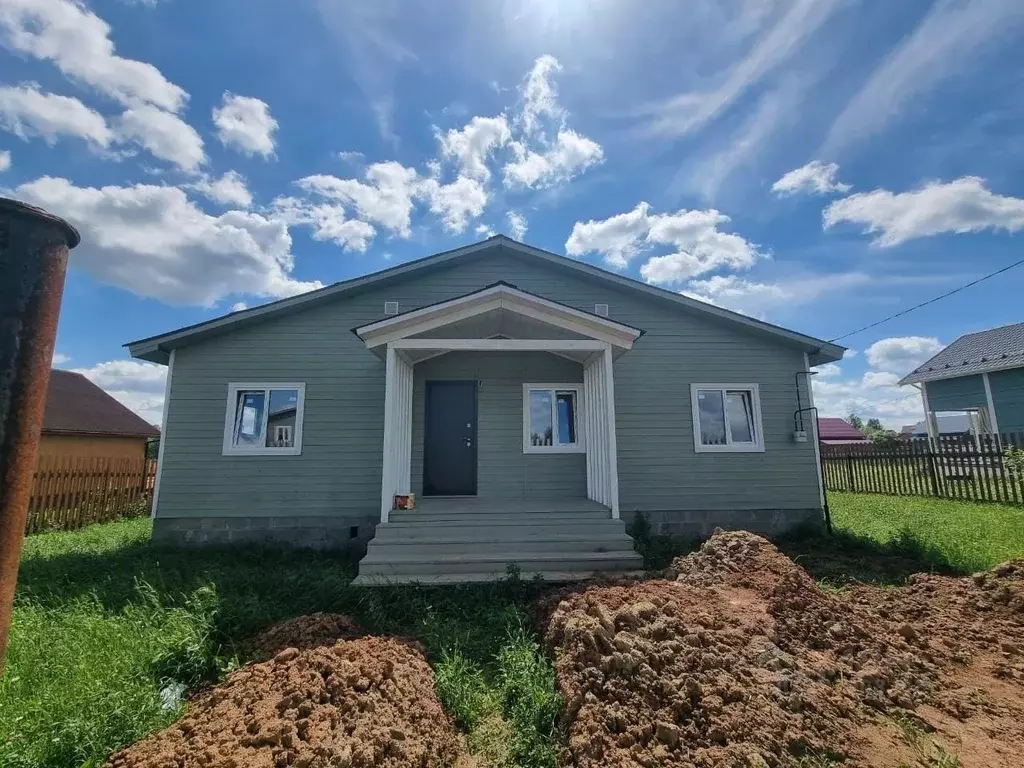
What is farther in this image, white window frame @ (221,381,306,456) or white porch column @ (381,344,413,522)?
white window frame @ (221,381,306,456)

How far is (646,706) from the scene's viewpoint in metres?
2.87

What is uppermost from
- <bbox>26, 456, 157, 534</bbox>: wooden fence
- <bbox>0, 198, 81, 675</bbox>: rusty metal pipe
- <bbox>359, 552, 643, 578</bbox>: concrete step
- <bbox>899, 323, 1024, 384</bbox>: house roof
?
<bbox>899, 323, 1024, 384</bbox>: house roof

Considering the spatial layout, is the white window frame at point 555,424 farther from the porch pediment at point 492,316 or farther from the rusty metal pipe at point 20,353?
the rusty metal pipe at point 20,353

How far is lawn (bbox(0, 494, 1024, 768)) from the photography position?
2.89 meters

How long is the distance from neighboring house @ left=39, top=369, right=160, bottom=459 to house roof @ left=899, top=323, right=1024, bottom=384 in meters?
28.9

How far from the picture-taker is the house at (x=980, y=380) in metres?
16.5

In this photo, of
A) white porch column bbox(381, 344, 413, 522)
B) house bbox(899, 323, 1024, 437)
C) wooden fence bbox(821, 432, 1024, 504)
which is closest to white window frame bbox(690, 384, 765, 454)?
wooden fence bbox(821, 432, 1024, 504)

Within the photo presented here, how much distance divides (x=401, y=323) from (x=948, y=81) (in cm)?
1015

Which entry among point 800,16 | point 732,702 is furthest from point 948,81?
point 732,702

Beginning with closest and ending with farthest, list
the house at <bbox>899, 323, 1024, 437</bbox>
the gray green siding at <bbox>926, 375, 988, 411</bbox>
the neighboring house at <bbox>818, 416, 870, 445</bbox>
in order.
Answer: the house at <bbox>899, 323, 1024, 437</bbox> < the gray green siding at <bbox>926, 375, 988, 411</bbox> < the neighboring house at <bbox>818, 416, 870, 445</bbox>

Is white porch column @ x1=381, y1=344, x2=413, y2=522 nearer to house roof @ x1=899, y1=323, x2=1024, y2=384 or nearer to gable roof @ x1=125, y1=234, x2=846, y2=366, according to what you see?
gable roof @ x1=125, y1=234, x2=846, y2=366

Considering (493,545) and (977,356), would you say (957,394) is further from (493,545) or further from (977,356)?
(493,545)

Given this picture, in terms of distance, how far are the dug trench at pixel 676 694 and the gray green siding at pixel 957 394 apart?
1879 cm

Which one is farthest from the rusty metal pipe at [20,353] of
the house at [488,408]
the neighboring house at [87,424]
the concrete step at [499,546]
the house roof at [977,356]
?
the house roof at [977,356]
